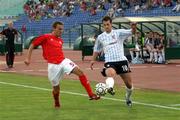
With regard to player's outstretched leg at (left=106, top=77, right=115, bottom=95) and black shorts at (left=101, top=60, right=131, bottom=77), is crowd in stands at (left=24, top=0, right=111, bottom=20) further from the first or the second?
player's outstretched leg at (left=106, top=77, right=115, bottom=95)

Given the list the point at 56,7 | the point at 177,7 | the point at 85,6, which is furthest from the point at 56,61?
the point at 56,7

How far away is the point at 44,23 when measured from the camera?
60969mm

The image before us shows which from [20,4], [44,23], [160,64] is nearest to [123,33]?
[160,64]

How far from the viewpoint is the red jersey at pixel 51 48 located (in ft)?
43.3

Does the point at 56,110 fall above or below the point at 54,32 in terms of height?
below

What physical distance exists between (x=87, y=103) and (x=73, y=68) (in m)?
1.56

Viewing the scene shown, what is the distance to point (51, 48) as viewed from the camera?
1326 cm

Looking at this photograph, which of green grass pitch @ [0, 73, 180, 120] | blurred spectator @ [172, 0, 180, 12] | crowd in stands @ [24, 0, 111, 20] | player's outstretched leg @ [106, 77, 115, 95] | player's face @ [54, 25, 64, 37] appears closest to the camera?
player's outstretched leg @ [106, 77, 115, 95]

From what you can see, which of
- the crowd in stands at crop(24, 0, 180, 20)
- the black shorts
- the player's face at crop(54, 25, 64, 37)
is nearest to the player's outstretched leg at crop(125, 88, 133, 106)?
the black shorts

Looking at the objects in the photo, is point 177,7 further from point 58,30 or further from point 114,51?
point 114,51

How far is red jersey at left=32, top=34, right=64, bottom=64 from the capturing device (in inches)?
520

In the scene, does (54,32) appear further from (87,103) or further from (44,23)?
(44,23)

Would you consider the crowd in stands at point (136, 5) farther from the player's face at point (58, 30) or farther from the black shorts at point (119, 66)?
the black shorts at point (119, 66)

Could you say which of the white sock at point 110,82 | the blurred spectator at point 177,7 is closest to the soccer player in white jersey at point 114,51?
the white sock at point 110,82
